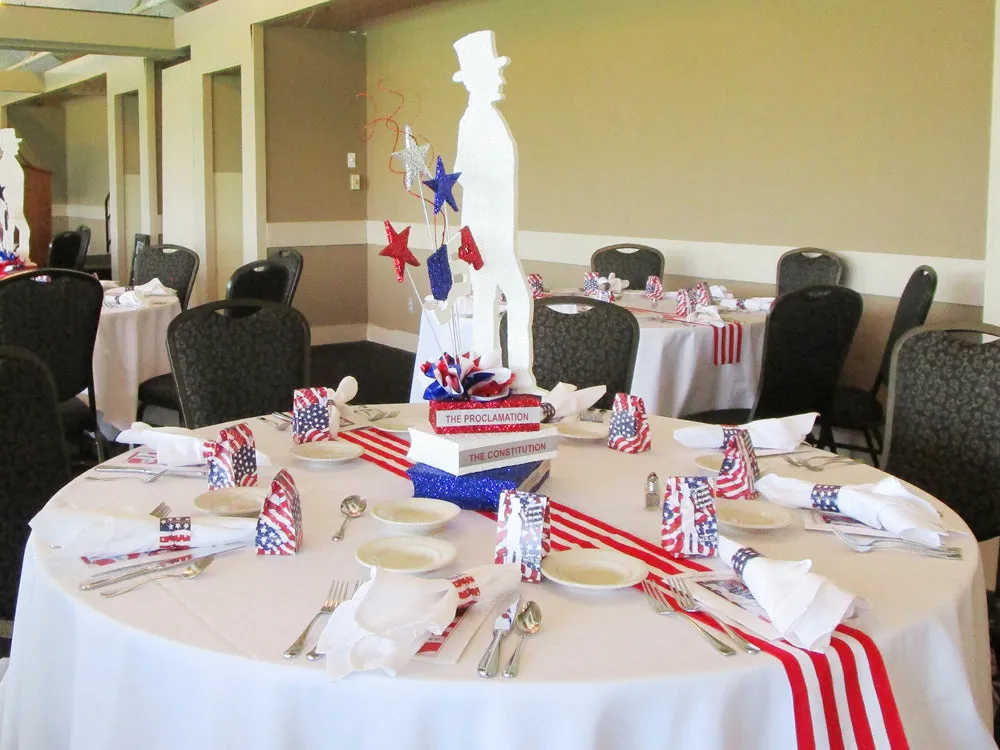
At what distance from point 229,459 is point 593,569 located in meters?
0.72

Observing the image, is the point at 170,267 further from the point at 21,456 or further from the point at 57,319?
the point at 21,456

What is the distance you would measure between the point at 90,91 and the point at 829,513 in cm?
1405

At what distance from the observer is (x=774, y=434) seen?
217 centimetres

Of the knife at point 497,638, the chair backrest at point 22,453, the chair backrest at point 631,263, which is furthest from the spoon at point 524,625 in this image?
the chair backrest at point 631,263

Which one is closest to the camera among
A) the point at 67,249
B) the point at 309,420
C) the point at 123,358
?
the point at 309,420

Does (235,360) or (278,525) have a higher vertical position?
(235,360)

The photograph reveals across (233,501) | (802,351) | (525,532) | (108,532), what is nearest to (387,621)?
(525,532)

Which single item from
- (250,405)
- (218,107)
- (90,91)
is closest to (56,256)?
(218,107)

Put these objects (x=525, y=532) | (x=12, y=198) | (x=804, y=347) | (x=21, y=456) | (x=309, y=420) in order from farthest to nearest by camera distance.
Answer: (x=12, y=198) → (x=804, y=347) → (x=309, y=420) → (x=21, y=456) → (x=525, y=532)

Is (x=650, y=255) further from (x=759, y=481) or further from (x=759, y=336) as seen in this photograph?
(x=759, y=481)

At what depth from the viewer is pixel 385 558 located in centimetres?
154

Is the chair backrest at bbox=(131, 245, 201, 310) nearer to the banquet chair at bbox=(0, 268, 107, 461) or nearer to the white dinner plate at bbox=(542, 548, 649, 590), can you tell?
the banquet chair at bbox=(0, 268, 107, 461)

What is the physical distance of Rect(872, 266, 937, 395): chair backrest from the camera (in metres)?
4.20

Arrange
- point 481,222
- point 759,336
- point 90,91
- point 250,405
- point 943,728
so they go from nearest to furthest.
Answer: point 943,728
point 481,222
point 250,405
point 759,336
point 90,91
